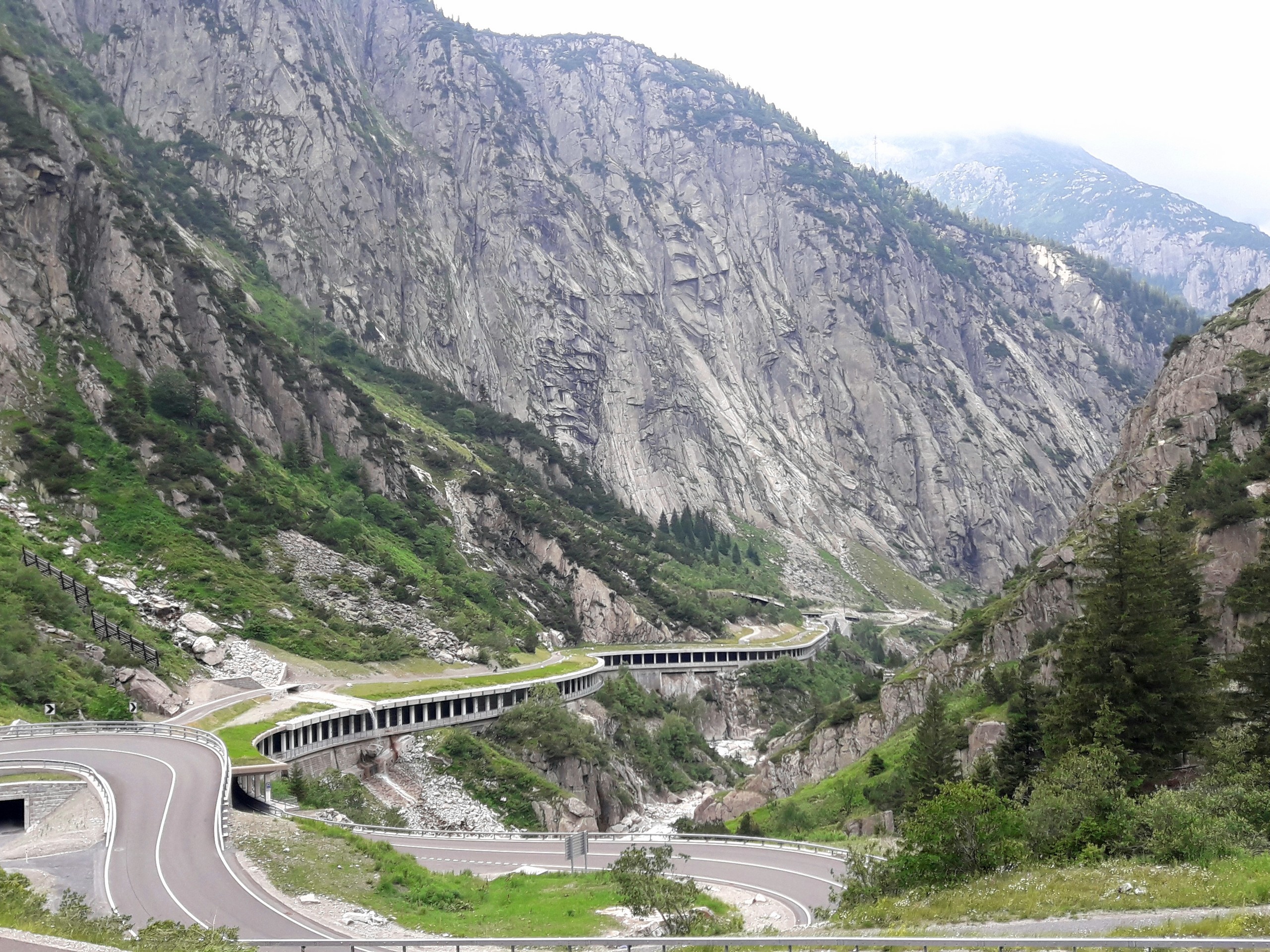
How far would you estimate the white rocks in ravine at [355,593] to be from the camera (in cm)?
6831

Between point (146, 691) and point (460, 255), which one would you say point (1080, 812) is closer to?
point (146, 691)

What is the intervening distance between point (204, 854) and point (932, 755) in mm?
25505

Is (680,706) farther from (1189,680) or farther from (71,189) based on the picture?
(71,189)

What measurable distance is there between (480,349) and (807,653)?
8492cm

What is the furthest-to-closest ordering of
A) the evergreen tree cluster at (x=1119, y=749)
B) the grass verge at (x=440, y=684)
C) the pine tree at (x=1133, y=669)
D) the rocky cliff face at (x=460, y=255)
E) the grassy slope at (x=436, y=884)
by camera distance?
the rocky cliff face at (x=460, y=255), the grass verge at (x=440, y=684), the pine tree at (x=1133, y=669), the grassy slope at (x=436, y=884), the evergreen tree cluster at (x=1119, y=749)

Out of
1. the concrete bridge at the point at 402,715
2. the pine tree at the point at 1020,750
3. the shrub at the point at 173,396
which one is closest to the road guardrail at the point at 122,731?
the concrete bridge at the point at 402,715

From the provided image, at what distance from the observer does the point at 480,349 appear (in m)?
167

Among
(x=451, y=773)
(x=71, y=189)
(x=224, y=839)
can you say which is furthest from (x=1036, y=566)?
(x=71, y=189)

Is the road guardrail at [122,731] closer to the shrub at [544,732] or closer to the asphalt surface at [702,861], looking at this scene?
the asphalt surface at [702,861]

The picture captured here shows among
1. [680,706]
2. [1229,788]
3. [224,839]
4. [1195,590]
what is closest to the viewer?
[1229,788]

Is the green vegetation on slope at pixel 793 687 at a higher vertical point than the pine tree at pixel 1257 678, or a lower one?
lower

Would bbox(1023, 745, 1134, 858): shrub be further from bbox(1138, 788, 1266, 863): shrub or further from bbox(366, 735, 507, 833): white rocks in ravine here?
bbox(366, 735, 507, 833): white rocks in ravine

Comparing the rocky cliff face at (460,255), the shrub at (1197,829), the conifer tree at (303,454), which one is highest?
the rocky cliff face at (460,255)

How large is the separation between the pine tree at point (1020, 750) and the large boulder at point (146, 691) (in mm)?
38075
